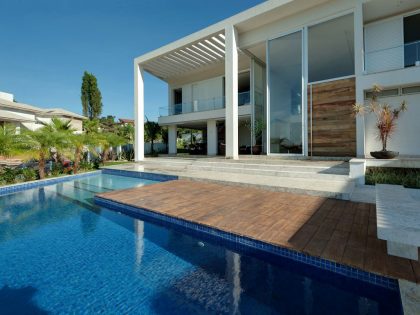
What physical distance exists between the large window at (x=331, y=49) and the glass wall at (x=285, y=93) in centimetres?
54

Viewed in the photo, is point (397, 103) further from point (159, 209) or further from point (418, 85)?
point (159, 209)

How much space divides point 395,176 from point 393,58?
5313 millimetres

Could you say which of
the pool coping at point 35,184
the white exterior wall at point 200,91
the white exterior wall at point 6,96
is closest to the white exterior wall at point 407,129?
the white exterior wall at point 200,91

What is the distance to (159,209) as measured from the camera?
4.73m

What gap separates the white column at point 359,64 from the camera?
8.03 metres

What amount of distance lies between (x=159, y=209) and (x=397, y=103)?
32.9ft

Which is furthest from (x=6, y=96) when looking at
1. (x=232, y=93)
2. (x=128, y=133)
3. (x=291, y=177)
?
(x=291, y=177)

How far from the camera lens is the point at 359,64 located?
8.23 metres

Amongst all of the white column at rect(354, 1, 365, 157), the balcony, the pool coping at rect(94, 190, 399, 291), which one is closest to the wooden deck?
the pool coping at rect(94, 190, 399, 291)

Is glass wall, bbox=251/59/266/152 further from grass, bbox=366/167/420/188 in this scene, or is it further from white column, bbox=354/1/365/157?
grass, bbox=366/167/420/188

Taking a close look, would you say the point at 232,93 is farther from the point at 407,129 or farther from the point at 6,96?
the point at 6,96

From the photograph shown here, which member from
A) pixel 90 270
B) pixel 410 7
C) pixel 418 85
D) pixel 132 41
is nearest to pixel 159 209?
pixel 90 270

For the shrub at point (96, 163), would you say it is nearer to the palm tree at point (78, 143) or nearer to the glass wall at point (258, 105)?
the palm tree at point (78, 143)

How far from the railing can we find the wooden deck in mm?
6786
